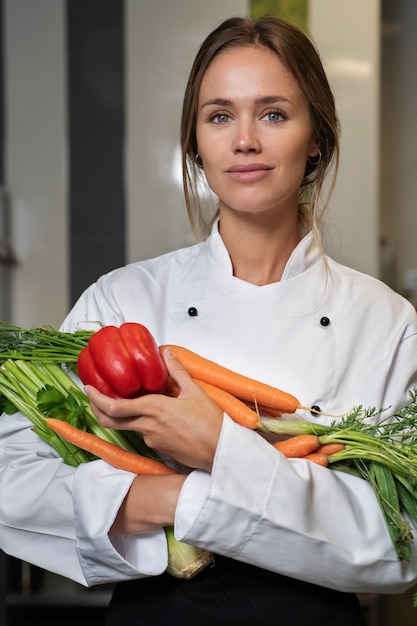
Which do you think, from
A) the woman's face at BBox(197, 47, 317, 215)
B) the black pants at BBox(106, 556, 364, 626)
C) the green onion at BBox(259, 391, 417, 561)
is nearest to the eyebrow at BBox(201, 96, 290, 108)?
the woman's face at BBox(197, 47, 317, 215)

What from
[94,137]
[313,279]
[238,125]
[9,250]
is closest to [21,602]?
[9,250]

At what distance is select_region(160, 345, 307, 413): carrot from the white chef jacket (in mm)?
93

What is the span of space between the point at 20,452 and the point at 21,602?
1.97m

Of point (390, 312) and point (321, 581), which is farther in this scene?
point (390, 312)

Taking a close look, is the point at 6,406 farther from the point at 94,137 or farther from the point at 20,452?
the point at 94,137

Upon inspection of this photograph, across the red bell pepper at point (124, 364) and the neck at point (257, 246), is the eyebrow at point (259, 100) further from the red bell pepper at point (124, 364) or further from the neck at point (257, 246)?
the red bell pepper at point (124, 364)

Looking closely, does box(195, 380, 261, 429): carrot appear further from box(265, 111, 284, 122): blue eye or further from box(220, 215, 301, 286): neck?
box(265, 111, 284, 122): blue eye

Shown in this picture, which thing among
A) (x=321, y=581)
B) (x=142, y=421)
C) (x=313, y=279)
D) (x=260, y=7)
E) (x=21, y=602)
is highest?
(x=260, y=7)

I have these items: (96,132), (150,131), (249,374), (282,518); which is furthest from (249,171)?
(96,132)

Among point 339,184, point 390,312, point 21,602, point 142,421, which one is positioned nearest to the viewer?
point 142,421

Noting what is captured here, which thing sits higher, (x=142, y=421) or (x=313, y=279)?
(x=313, y=279)

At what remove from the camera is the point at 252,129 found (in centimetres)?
133

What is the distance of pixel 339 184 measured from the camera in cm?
279

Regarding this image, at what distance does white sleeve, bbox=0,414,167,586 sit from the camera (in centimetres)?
120
